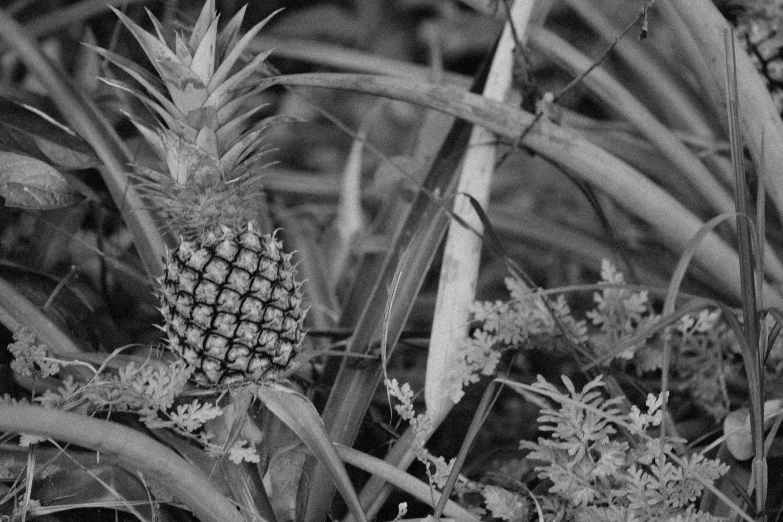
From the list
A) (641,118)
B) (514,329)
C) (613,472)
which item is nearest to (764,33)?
(641,118)

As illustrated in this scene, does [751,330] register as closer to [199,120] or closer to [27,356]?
[199,120]

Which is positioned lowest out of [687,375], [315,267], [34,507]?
[34,507]

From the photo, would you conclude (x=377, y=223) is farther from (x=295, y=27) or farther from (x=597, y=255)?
(x=295, y=27)

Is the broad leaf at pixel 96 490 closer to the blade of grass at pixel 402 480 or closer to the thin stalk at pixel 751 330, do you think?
the blade of grass at pixel 402 480

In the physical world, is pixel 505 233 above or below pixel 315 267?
above

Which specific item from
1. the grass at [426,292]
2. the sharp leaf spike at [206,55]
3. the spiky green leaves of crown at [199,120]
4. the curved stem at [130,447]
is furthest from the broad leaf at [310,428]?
the sharp leaf spike at [206,55]

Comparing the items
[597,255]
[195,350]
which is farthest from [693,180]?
[195,350]

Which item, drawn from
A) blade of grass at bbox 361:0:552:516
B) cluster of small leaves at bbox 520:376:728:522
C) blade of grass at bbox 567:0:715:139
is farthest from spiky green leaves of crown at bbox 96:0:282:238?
blade of grass at bbox 567:0:715:139

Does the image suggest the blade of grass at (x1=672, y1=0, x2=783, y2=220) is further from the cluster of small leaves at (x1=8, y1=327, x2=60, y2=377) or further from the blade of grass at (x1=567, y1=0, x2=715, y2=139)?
the cluster of small leaves at (x1=8, y1=327, x2=60, y2=377)
